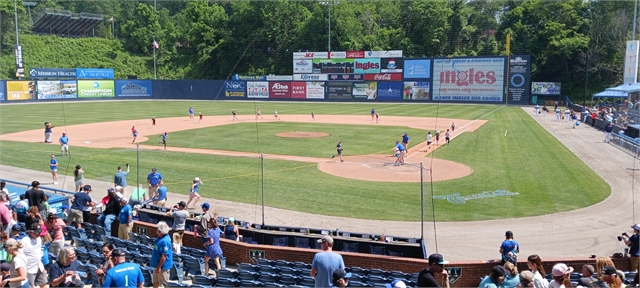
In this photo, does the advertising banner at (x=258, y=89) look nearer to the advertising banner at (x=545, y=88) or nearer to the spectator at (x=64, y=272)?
the advertising banner at (x=545, y=88)

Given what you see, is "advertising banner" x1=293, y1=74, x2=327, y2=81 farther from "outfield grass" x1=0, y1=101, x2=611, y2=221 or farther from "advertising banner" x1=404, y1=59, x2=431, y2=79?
"outfield grass" x1=0, y1=101, x2=611, y2=221

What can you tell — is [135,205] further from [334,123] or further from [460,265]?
[334,123]

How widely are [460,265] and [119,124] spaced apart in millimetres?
41718

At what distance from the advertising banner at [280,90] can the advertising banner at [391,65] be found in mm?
15141

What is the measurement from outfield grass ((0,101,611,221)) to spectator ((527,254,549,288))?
8842 mm

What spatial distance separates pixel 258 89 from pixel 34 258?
238 feet

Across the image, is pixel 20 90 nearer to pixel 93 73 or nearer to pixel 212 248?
pixel 93 73

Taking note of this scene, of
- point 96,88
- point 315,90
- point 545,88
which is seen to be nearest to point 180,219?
point 545,88

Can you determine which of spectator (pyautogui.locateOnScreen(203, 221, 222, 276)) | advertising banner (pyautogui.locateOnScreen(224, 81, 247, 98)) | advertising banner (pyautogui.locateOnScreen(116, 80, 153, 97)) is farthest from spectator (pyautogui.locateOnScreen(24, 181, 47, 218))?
advertising banner (pyautogui.locateOnScreen(116, 80, 153, 97))

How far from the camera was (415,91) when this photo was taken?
228ft

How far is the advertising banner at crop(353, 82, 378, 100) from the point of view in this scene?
72.9 meters

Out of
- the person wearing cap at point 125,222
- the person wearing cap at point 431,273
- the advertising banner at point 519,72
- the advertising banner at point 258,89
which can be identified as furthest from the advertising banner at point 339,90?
the person wearing cap at point 431,273

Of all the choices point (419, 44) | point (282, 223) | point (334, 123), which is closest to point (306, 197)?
point (282, 223)

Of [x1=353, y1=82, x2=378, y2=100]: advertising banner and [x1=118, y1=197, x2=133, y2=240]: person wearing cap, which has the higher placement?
[x1=353, y1=82, x2=378, y2=100]: advertising banner
